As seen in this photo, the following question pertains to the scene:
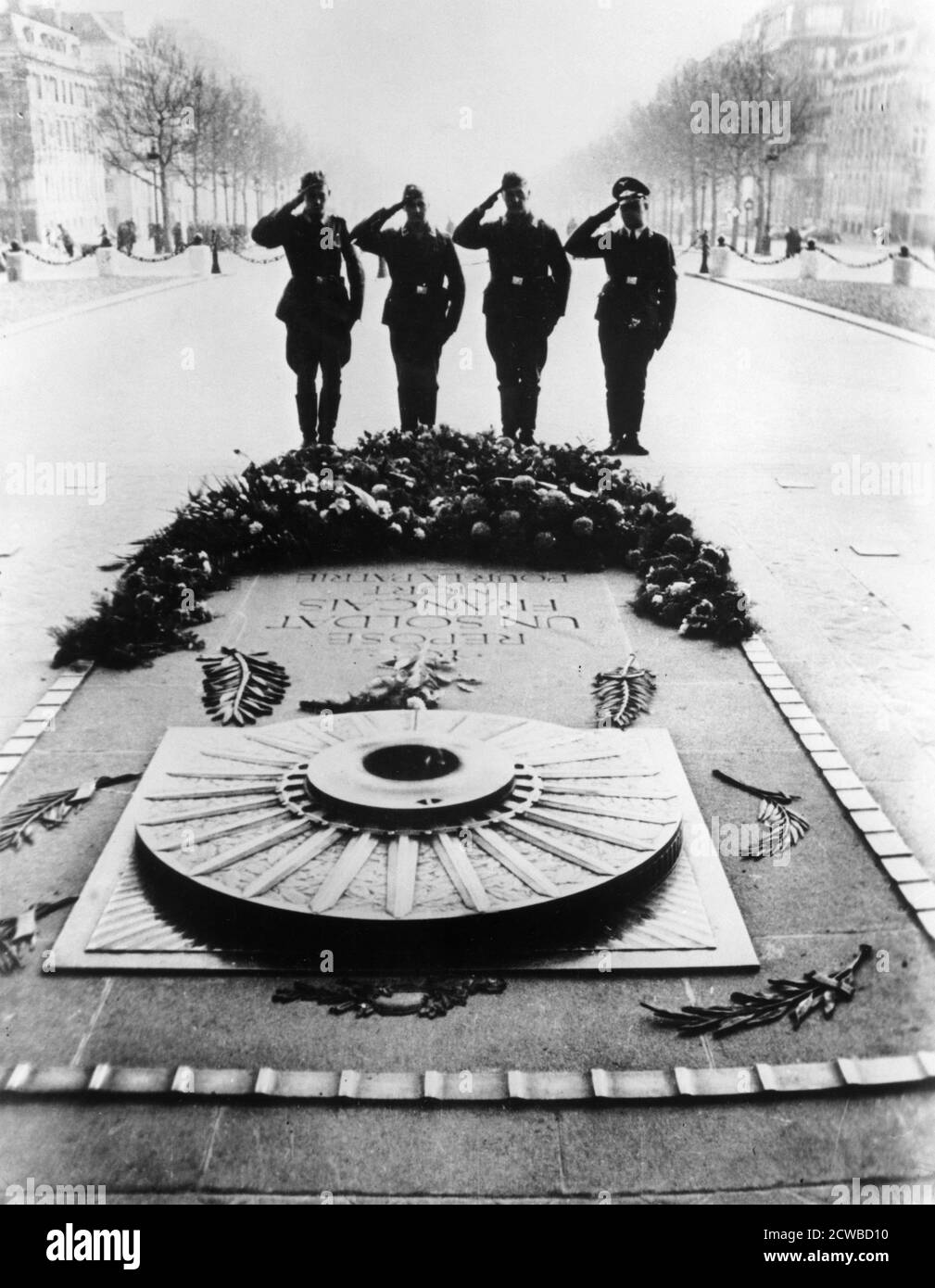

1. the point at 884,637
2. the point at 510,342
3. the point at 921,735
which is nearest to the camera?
the point at 921,735

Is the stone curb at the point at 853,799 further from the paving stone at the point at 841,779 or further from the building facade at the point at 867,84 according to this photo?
the building facade at the point at 867,84

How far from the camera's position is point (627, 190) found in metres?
9.91

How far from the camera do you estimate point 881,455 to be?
10969 mm

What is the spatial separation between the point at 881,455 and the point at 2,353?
893cm

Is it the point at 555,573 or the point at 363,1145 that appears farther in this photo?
the point at 555,573

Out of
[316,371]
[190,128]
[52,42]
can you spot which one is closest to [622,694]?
[52,42]

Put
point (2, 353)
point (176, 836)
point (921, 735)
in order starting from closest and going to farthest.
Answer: point (176, 836)
point (921, 735)
point (2, 353)

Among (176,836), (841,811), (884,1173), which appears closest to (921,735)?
(841,811)

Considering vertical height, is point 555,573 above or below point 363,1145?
above

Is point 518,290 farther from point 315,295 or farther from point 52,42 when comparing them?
point 52,42

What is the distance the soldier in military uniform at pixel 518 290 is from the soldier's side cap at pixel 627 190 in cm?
57

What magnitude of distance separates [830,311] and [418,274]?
1141 cm
